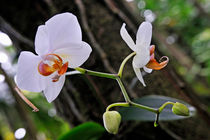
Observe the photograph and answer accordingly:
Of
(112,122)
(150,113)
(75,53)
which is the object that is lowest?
(150,113)

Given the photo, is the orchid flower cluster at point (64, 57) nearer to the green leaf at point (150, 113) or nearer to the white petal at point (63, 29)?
the white petal at point (63, 29)

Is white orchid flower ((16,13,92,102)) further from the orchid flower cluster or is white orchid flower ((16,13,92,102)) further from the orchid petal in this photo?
the orchid petal

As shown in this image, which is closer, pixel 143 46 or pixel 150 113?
pixel 143 46

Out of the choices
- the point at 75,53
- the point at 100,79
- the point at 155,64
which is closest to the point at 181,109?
the point at 155,64

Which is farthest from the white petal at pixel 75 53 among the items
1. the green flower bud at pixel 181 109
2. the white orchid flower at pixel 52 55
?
the green flower bud at pixel 181 109

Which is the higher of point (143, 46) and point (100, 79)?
point (143, 46)

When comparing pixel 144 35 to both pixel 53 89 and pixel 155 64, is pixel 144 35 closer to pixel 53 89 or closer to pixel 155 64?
pixel 155 64

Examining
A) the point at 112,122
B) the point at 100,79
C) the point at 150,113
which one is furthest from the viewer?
the point at 100,79
